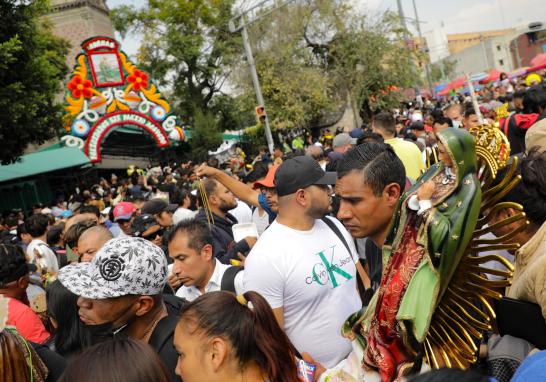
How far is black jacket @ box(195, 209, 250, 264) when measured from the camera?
16.2 ft

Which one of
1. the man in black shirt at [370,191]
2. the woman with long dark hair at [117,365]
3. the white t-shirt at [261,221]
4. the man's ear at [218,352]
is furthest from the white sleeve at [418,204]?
the white t-shirt at [261,221]

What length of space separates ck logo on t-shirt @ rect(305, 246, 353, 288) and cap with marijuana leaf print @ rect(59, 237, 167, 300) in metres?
0.88

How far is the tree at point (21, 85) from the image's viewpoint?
1452 cm

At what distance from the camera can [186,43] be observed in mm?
38156

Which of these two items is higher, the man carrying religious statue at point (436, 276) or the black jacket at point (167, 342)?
the man carrying religious statue at point (436, 276)

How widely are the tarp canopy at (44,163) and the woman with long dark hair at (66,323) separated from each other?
21.7 metres

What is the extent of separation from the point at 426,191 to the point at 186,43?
38166 mm

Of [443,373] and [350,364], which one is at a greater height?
[443,373]

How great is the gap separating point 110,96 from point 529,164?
23.0 m

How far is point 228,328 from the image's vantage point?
2266 millimetres

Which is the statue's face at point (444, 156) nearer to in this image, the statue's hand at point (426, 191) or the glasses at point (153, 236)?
the statue's hand at point (426, 191)

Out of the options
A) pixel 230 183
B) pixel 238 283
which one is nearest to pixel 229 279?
pixel 238 283

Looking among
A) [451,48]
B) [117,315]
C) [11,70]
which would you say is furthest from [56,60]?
[451,48]

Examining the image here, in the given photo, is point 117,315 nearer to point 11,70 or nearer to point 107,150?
point 11,70
